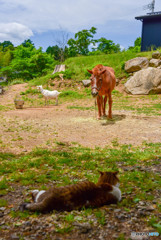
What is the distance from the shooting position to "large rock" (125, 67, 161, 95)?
18.7m

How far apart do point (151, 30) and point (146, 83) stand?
1320 cm

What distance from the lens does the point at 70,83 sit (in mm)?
23125

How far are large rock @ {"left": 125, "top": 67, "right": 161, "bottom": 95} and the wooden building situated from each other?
1037 centimetres

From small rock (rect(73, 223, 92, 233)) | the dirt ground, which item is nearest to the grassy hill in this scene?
the dirt ground

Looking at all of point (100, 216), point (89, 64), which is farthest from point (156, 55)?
point (100, 216)

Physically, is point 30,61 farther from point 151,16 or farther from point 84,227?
point 84,227

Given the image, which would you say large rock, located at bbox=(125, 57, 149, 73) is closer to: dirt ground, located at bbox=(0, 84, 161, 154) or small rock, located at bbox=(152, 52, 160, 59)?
small rock, located at bbox=(152, 52, 160, 59)

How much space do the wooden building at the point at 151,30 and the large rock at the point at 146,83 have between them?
10.4 m

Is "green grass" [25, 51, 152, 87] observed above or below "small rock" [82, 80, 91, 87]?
above

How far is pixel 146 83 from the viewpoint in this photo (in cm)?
1909

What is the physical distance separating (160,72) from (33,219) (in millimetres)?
18795

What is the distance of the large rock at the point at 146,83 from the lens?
61.4 feet

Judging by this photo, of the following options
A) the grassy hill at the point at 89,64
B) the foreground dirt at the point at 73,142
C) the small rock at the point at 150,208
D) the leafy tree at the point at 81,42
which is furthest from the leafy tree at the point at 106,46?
the small rock at the point at 150,208

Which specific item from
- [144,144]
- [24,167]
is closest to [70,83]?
[144,144]
